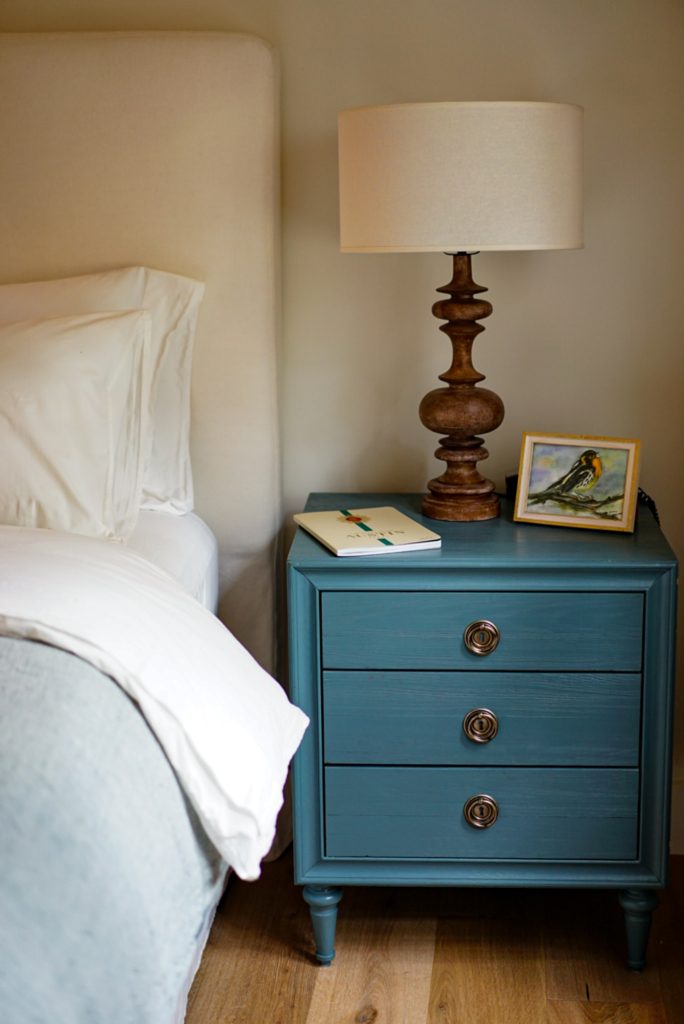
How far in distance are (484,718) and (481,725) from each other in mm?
14

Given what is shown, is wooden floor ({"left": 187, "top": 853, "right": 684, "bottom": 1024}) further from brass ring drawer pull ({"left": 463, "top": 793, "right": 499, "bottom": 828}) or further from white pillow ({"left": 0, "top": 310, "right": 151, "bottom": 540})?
white pillow ({"left": 0, "top": 310, "right": 151, "bottom": 540})

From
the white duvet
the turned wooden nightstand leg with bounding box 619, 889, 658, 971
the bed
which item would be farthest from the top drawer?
the turned wooden nightstand leg with bounding box 619, 889, 658, 971

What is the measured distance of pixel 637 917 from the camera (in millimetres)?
1856

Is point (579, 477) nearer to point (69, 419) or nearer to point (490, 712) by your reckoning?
point (490, 712)

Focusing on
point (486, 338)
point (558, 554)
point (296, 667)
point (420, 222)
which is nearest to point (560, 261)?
point (486, 338)

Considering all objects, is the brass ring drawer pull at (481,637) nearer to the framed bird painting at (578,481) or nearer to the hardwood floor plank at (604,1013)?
the framed bird painting at (578,481)

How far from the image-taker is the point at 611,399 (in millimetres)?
2141

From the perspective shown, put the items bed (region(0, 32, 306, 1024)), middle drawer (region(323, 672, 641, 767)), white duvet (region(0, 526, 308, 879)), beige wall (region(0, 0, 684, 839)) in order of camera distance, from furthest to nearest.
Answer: beige wall (region(0, 0, 684, 839)) → middle drawer (region(323, 672, 641, 767)) → white duvet (region(0, 526, 308, 879)) → bed (region(0, 32, 306, 1024))

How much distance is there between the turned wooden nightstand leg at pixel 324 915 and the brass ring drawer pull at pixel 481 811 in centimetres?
27

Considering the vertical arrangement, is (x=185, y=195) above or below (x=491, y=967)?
above

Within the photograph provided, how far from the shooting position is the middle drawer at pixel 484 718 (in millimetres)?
1775

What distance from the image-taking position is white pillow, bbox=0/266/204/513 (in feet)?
6.48

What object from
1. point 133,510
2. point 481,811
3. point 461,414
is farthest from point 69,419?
point 481,811

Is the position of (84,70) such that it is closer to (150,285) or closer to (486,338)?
(150,285)
